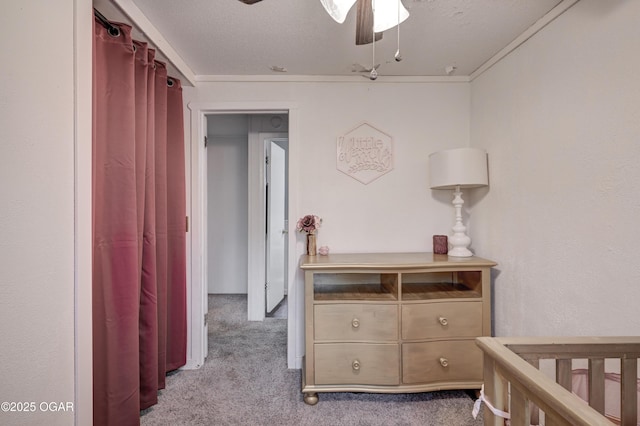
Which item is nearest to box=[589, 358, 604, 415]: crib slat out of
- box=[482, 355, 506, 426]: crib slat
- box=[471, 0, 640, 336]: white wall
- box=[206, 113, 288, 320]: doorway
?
box=[482, 355, 506, 426]: crib slat

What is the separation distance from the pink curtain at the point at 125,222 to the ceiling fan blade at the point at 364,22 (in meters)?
1.16

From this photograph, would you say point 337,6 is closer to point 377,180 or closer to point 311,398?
point 377,180

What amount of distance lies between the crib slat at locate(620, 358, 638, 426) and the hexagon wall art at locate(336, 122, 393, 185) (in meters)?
1.61

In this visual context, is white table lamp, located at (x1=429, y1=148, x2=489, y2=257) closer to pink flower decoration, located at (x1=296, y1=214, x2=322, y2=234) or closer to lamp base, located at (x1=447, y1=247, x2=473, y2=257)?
lamp base, located at (x1=447, y1=247, x2=473, y2=257)

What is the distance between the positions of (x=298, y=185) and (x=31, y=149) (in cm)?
147

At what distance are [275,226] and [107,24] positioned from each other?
2.20 meters

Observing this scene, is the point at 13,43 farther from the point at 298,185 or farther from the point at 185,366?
the point at 185,366

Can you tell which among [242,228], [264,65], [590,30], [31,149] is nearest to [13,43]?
[31,149]

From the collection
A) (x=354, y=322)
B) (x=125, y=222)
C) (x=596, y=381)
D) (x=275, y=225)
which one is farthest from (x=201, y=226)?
(x=596, y=381)

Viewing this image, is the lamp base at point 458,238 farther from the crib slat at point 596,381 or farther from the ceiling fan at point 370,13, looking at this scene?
the ceiling fan at point 370,13

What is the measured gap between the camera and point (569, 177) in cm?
135

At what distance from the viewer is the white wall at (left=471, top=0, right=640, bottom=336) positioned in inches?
44.0

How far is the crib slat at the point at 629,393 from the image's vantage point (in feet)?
2.76

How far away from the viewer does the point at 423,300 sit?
173 centimetres
